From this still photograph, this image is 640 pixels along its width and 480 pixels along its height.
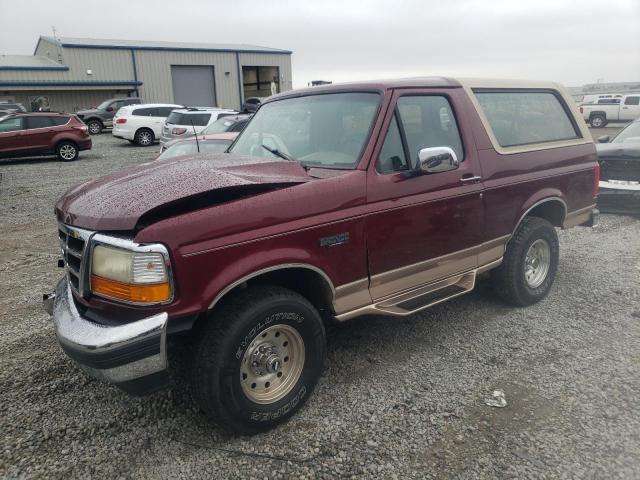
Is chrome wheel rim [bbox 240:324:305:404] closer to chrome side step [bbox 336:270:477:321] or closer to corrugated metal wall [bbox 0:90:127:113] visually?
chrome side step [bbox 336:270:477:321]

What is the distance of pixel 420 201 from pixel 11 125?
52.6 feet

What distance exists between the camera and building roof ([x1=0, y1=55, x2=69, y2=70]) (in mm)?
30700

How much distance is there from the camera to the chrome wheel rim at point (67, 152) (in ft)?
53.2

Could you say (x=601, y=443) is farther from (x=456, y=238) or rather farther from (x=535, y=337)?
(x=456, y=238)

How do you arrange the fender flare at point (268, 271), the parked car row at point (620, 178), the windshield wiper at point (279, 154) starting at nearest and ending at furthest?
1. the fender flare at point (268, 271)
2. the windshield wiper at point (279, 154)
3. the parked car row at point (620, 178)

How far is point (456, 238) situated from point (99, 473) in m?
2.88

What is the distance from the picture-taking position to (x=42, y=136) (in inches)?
619

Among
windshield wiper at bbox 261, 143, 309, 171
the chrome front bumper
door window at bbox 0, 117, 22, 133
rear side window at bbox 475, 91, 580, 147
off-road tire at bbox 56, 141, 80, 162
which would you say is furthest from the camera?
off-road tire at bbox 56, 141, 80, 162

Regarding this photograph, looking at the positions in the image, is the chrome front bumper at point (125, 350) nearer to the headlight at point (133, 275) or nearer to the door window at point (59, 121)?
the headlight at point (133, 275)

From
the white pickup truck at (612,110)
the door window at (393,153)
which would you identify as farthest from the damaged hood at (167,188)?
the white pickup truck at (612,110)

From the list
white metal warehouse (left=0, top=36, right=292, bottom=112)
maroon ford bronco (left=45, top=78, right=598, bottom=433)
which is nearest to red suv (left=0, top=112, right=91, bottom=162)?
maroon ford bronco (left=45, top=78, right=598, bottom=433)

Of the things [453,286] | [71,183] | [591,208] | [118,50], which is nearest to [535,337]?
[453,286]

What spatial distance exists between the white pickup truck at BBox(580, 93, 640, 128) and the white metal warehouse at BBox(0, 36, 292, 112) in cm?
1866

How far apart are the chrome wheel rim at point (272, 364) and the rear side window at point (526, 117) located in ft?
8.35
